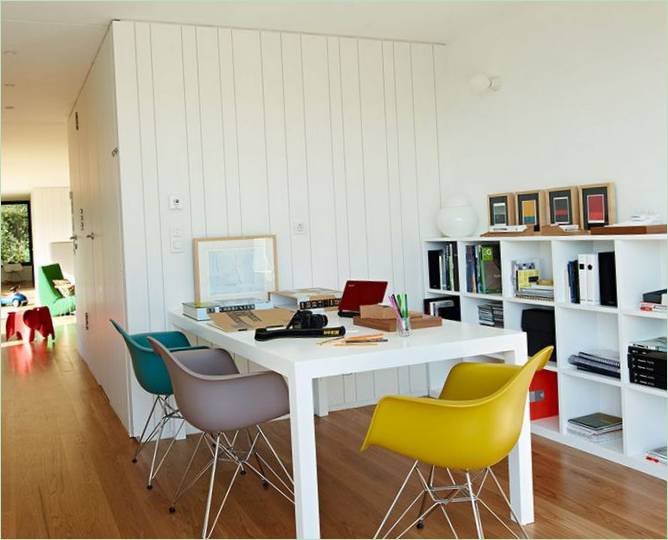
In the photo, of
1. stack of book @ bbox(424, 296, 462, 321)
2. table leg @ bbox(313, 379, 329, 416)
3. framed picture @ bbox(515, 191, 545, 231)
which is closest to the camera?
framed picture @ bbox(515, 191, 545, 231)

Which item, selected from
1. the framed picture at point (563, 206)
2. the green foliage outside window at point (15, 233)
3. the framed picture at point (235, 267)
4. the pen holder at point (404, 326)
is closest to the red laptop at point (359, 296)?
the pen holder at point (404, 326)

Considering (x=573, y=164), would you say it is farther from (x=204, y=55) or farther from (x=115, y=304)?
(x=115, y=304)

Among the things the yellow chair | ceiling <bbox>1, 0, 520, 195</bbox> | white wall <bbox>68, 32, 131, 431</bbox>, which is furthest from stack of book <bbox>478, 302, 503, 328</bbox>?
white wall <bbox>68, 32, 131, 431</bbox>

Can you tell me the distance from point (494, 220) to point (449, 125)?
33.0 inches

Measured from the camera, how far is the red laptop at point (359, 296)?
3.72m

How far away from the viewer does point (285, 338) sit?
9.98 ft

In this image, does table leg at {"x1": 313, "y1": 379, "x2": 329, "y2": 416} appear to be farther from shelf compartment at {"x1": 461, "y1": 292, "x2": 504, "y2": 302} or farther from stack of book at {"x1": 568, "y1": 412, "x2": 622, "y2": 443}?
stack of book at {"x1": 568, "y1": 412, "x2": 622, "y2": 443}

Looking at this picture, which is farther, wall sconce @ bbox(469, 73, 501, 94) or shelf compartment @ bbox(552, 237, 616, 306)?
wall sconce @ bbox(469, 73, 501, 94)

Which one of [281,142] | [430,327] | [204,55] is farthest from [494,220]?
[204,55]

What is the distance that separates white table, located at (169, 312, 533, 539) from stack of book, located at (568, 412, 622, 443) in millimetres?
1019

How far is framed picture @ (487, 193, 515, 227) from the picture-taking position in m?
4.66

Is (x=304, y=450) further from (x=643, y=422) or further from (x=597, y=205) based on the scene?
(x=597, y=205)

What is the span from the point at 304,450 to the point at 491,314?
2.36 metres

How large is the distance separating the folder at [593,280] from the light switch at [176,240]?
2352 millimetres
